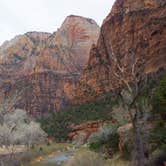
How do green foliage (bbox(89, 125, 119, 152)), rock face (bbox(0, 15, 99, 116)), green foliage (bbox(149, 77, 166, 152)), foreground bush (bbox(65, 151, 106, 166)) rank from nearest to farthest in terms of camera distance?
green foliage (bbox(149, 77, 166, 152)) → foreground bush (bbox(65, 151, 106, 166)) → green foliage (bbox(89, 125, 119, 152)) → rock face (bbox(0, 15, 99, 116))

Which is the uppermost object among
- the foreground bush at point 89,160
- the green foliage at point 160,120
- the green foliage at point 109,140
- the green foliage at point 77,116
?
the green foliage at point 160,120

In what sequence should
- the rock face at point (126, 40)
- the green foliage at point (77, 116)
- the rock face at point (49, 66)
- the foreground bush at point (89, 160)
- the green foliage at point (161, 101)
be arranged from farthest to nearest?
the rock face at point (49, 66) → the rock face at point (126, 40) → the green foliage at point (77, 116) → the green foliage at point (161, 101) → the foreground bush at point (89, 160)

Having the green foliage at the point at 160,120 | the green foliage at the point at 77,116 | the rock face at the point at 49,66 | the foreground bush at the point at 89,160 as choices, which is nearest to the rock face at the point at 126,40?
the green foliage at the point at 77,116

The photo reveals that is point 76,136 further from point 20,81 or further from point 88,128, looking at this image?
point 20,81

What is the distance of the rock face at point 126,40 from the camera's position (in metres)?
73.4

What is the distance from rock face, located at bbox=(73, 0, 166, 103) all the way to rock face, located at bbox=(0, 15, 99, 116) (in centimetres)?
3541

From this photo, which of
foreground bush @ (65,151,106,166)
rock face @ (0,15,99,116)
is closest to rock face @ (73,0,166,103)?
rock face @ (0,15,99,116)

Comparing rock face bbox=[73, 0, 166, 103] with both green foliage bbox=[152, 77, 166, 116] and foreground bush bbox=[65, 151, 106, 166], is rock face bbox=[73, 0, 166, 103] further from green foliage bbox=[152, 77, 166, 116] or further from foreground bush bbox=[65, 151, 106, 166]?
foreground bush bbox=[65, 151, 106, 166]

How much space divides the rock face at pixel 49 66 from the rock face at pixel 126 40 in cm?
3541

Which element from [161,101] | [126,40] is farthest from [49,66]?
[161,101]

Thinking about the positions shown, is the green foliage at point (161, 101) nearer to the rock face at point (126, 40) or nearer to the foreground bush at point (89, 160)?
the foreground bush at point (89, 160)

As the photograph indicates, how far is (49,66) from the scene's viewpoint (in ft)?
436

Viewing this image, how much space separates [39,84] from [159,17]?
6200 cm

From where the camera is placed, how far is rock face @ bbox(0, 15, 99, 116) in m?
127
